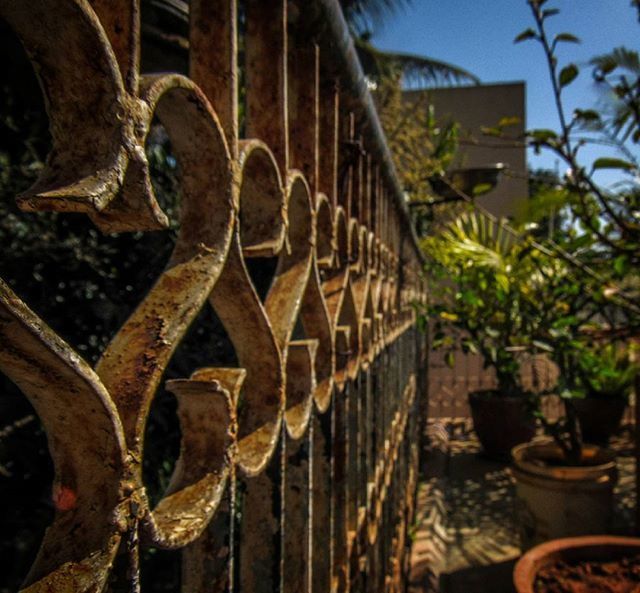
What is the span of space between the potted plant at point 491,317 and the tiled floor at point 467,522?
389mm

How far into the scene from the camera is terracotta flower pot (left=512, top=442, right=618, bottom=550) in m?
3.01

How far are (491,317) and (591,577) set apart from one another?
1783 mm

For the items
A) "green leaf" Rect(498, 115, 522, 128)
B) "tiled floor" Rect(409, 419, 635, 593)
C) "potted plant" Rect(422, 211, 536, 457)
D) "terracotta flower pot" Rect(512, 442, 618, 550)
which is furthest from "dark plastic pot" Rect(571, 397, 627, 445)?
"green leaf" Rect(498, 115, 522, 128)

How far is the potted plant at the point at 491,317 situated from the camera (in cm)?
320

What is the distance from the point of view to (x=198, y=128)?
496 mm

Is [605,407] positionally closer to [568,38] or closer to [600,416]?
[600,416]

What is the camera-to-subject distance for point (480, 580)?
9.46 ft

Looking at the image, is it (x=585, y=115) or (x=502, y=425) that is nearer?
(x=585, y=115)

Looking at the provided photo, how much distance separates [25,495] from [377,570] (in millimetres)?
1262

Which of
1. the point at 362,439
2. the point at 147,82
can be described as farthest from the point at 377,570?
the point at 147,82

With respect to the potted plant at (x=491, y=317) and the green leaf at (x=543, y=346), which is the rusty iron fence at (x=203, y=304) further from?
the potted plant at (x=491, y=317)

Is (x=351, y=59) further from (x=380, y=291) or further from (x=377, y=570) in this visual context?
(x=377, y=570)

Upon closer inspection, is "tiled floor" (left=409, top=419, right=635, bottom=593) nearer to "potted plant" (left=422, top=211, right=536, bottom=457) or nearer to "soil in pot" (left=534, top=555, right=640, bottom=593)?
"potted plant" (left=422, top=211, right=536, bottom=457)

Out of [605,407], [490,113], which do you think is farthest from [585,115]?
[490,113]
